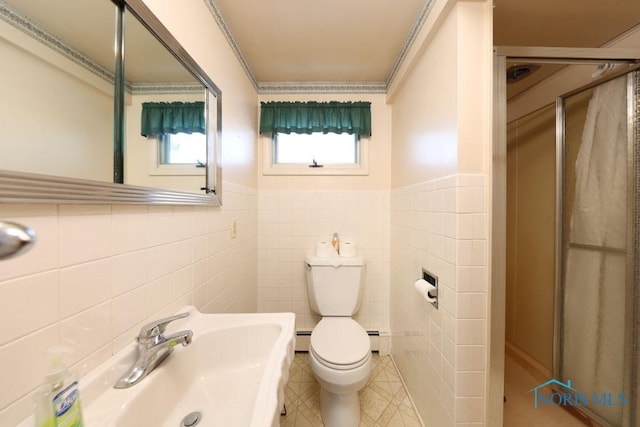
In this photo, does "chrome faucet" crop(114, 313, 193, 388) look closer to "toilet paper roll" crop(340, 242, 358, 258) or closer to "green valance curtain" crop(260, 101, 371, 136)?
"toilet paper roll" crop(340, 242, 358, 258)

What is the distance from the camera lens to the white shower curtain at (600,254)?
1.22 metres

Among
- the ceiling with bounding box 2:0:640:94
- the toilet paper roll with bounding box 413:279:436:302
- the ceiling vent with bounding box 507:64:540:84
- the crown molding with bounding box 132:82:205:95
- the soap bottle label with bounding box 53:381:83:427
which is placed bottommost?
the toilet paper roll with bounding box 413:279:436:302

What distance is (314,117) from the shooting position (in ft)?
6.18

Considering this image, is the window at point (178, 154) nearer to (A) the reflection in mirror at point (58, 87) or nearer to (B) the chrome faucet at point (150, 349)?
(A) the reflection in mirror at point (58, 87)

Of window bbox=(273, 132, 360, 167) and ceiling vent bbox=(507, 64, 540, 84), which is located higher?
ceiling vent bbox=(507, 64, 540, 84)

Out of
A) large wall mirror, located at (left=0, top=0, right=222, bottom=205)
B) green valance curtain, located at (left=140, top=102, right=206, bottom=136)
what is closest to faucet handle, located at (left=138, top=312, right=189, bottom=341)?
large wall mirror, located at (left=0, top=0, right=222, bottom=205)

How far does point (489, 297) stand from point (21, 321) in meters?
1.39

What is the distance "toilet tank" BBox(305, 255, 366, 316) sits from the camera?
1.70m

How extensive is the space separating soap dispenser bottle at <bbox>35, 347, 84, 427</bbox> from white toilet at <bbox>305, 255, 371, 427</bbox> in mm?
958

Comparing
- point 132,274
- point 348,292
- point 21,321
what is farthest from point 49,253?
point 348,292

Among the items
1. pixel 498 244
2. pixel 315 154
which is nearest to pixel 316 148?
pixel 315 154

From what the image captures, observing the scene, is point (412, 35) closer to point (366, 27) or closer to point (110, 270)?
point (366, 27)

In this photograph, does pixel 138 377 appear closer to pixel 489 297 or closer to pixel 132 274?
pixel 132 274

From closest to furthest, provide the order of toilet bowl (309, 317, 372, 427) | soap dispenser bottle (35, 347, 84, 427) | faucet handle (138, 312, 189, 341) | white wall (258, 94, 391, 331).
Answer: soap dispenser bottle (35, 347, 84, 427) → faucet handle (138, 312, 189, 341) → toilet bowl (309, 317, 372, 427) → white wall (258, 94, 391, 331)
